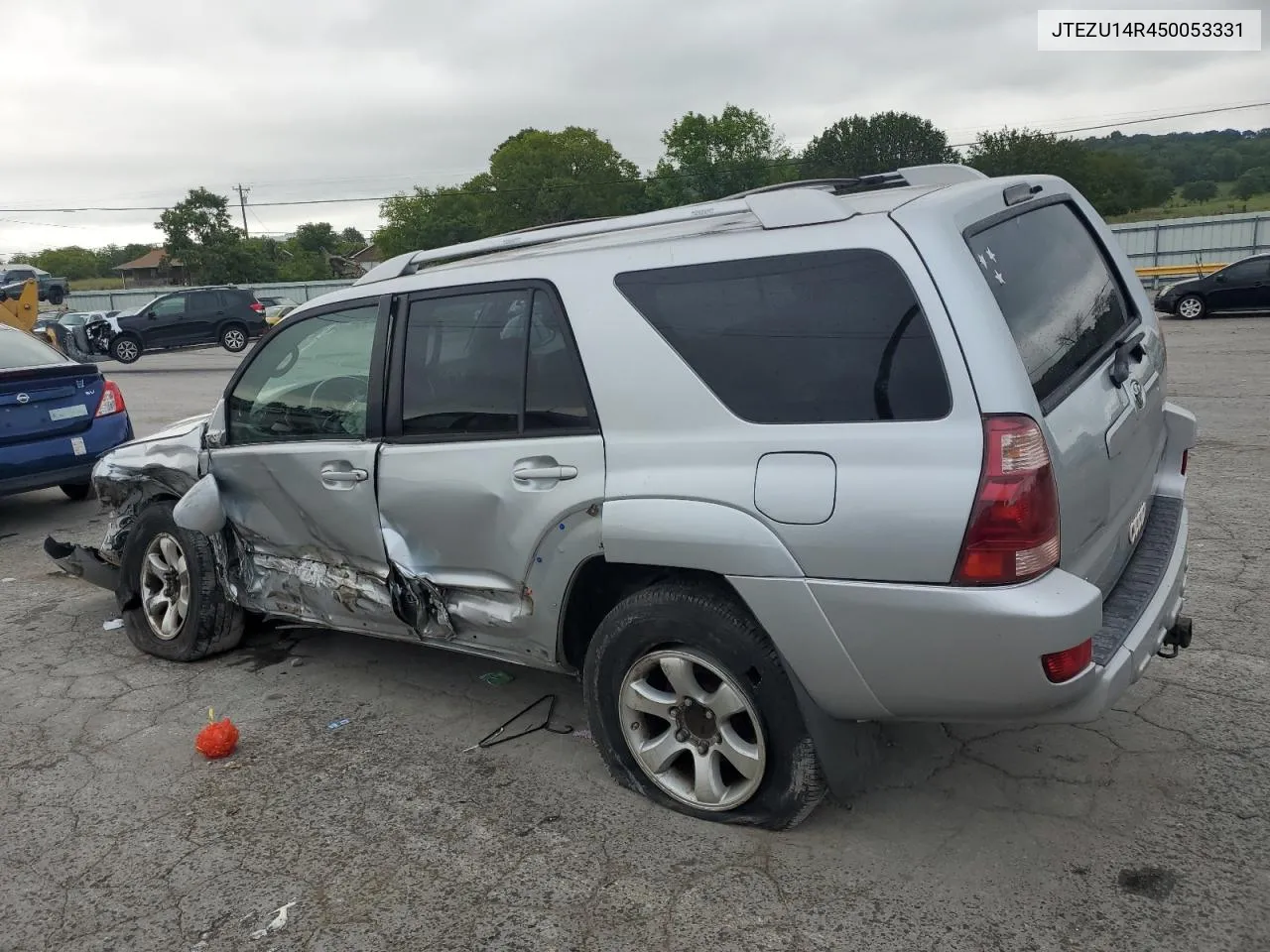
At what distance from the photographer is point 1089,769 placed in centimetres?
322

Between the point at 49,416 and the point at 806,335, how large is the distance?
21.8 ft

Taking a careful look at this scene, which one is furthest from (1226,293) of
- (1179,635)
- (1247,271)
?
(1179,635)

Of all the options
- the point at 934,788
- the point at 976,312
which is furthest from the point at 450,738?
the point at 976,312

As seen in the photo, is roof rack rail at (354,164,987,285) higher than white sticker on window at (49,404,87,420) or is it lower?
higher

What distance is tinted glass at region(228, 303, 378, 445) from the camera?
12.6 feet

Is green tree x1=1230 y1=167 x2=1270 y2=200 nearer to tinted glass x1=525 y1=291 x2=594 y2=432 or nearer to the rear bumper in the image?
the rear bumper

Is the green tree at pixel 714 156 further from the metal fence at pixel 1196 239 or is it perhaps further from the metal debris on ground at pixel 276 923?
the metal debris on ground at pixel 276 923

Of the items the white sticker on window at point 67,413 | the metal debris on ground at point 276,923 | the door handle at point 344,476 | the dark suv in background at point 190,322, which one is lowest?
the metal debris on ground at point 276,923

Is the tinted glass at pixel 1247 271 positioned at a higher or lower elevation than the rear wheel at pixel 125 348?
lower

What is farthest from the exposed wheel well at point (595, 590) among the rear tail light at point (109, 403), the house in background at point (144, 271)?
the house in background at point (144, 271)

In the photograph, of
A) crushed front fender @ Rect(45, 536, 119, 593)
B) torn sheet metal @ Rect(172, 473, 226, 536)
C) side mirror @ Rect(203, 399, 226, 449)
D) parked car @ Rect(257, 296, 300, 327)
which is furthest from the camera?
parked car @ Rect(257, 296, 300, 327)

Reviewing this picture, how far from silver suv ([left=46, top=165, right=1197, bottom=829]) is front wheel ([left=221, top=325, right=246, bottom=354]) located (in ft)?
80.8

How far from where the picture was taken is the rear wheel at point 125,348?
83.3ft

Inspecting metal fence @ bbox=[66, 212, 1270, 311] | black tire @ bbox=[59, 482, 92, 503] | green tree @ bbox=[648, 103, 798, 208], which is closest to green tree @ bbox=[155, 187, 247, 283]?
green tree @ bbox=[648, 103, 798, 208]
